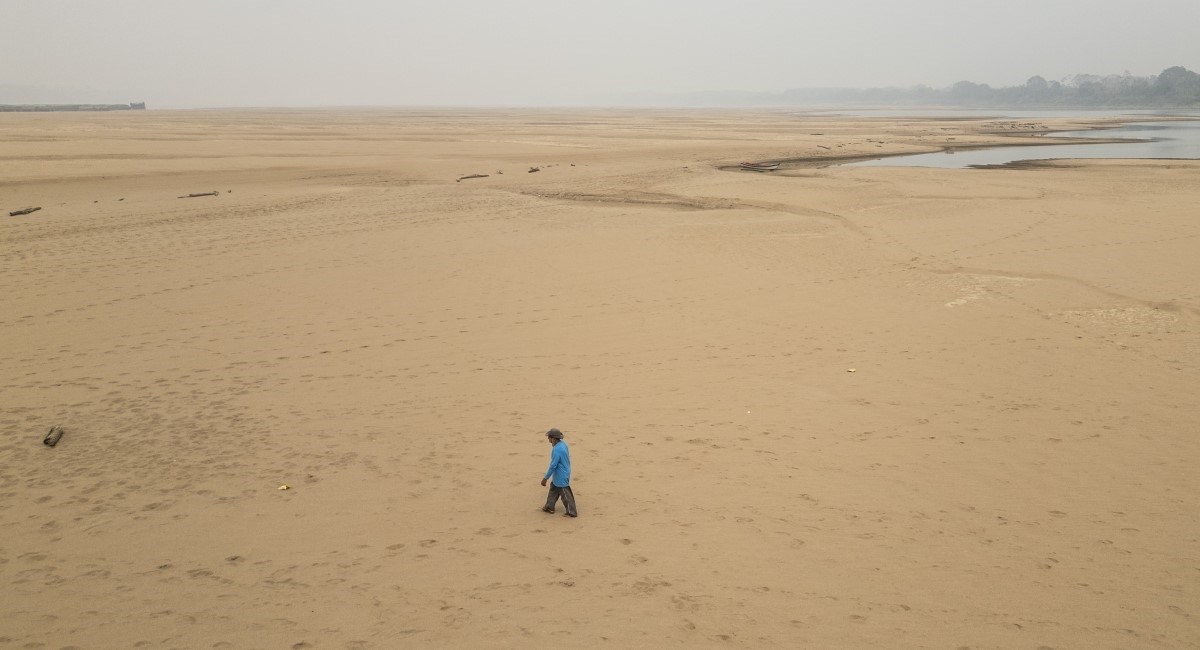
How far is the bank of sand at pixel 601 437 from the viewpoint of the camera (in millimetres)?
5590

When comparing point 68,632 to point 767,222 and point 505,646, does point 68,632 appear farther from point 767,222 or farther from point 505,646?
point 767,222

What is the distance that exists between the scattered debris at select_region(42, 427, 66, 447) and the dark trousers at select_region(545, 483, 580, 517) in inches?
227

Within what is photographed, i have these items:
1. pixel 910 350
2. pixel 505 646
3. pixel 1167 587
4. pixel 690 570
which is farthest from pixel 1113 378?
pixel 505 646

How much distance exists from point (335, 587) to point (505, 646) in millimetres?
1546

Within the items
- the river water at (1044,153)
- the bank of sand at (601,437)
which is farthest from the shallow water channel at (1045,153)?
the bank of sand at (601,437)

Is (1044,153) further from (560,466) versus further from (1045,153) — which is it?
(560,466)

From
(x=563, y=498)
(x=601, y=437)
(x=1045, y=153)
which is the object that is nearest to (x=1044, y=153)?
(x=1045, y=153)

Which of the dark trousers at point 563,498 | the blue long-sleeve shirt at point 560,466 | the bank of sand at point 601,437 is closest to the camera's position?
the bank of sand at point 601,437

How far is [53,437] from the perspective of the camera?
816 cm

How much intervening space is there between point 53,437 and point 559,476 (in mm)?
5915

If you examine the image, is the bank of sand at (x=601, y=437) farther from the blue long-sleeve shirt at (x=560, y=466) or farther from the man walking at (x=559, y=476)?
the blue long-sleeve shirt at (x=560, y=466)

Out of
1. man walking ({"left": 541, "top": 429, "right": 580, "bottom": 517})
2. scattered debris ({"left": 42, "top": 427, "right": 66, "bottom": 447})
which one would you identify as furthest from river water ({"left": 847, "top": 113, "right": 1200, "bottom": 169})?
scattered debris ({"left": 42, "top": 427, "right": 66, "bottom": 447})

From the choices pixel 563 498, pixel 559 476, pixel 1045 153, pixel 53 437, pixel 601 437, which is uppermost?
pixel 1045 153

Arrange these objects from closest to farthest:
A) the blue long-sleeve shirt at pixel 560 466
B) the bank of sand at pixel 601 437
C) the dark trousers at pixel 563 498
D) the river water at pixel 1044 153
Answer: the bank of sand at pixel 601 437 → the blue long-sleeve shirt at pixel 560 466 → the dark trousers at pixel 563 498 → the river water at pixel 1044 153
